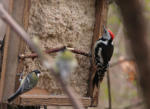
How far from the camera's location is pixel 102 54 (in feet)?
14.6

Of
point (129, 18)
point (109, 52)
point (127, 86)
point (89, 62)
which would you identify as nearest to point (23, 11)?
point (89, 62)

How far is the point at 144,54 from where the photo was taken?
67 cm

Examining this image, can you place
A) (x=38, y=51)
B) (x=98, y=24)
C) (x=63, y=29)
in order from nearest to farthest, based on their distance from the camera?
(x=38, y=51) → (x=63, y=29) → (x=98, y=24)

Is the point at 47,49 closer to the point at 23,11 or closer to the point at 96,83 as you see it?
the point at 23,11

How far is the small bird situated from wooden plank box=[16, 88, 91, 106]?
76 mm

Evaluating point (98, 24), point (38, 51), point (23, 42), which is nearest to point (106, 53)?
point (98, 24)

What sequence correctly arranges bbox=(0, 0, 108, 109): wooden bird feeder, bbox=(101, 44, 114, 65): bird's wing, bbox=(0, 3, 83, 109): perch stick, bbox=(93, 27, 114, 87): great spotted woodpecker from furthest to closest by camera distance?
1. bbox=(101, 44, 114, 65): bird's wing
2. bbox=(93, 27, 114, 87): great spotted woodpecker
3. bbox=(0, 0, 108, 109): wooden bird feeder
4. bbox=(0, 3, 83, 109): perch stick

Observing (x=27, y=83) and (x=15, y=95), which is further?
(x=27, y=83)

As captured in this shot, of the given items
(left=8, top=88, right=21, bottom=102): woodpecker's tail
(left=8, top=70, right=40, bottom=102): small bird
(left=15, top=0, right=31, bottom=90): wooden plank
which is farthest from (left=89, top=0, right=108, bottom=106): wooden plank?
(left=8, top=88, right=21, bottom=102): woodpecker's tail

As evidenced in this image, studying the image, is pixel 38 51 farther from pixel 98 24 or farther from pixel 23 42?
pixel 98 24

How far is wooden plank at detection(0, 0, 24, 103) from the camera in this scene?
3.54 meters

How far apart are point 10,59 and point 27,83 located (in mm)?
366

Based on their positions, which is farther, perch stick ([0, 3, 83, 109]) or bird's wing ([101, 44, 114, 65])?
bird's wing ([101, 44, 114, 65])

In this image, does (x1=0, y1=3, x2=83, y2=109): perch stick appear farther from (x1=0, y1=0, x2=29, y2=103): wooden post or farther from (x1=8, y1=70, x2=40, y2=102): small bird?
(x1=0, y1=0, x2=29, y2=103): wooden post
